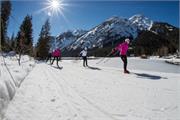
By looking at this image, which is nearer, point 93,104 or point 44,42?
point 93,104

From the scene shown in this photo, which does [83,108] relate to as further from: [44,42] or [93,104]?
[44,42]

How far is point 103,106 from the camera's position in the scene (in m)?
5.76

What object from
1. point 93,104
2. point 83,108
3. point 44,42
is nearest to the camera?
point 83,108

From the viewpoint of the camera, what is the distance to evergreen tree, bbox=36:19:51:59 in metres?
72.3

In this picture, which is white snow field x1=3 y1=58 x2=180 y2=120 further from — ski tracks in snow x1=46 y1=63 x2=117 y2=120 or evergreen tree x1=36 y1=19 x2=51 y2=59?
evergreen tree x1=36 y1=19 x2=51 y2=59

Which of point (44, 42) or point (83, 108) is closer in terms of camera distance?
point (83, 108)

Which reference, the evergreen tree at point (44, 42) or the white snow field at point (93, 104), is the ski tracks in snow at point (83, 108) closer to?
the white snow field at point (93, 104)

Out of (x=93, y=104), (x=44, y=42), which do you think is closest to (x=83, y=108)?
(x=93, y=104)

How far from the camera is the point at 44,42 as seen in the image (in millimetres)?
74625

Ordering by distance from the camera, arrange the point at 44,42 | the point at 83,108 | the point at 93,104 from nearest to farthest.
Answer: the point at 83,108 < the point at 93,104 < the point at 44,42

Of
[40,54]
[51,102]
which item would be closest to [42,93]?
[51,102]

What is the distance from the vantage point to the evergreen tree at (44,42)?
237ft

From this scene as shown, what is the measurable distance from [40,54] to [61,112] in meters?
68.7

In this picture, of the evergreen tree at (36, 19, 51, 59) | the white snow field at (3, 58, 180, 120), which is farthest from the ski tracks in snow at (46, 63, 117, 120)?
the evergreen tree at (36, 19, 51, 59)
